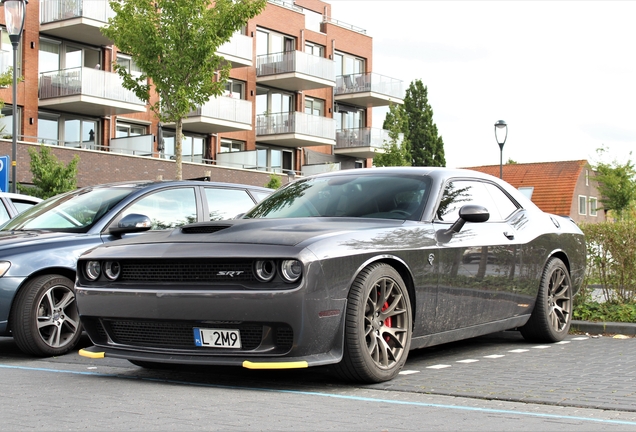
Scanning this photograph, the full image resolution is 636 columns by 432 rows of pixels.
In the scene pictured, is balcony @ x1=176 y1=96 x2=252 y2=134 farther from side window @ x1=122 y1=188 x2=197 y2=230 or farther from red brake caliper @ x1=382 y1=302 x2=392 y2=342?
red brake caliper @ x1=382 y1=302 x2=392 y2=342

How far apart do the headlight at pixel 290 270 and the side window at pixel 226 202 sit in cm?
389

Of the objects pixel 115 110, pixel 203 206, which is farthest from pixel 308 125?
pixel 203 206

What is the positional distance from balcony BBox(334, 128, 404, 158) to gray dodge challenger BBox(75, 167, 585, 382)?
40.4 meters

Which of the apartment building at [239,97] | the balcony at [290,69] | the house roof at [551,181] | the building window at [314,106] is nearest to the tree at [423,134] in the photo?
the house roof at [551,181]

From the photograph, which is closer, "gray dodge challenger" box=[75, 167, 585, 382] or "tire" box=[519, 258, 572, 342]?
"gray dodge challenger" box=[75, 167, 585, 382]

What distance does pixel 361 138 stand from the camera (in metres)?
48.5

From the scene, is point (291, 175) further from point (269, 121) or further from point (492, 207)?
point (492, 207)

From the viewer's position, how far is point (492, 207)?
806 centimetres

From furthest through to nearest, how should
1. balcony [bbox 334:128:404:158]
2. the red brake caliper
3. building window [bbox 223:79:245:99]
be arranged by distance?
balcony [bbox 334:128:404:158]
building window [bbox 223:79:245:99]
the red brake caliper

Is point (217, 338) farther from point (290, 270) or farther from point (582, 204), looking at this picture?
point (582, 204)

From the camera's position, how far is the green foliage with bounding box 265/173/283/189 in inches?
1474

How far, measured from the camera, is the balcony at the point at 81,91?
32281mm

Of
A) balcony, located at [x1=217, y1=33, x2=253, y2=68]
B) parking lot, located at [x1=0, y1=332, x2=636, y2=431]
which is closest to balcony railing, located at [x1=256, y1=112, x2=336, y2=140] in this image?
balcony, located at [x1=217, y1=33, x2=253, y2=68]

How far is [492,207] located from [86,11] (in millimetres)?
26951
